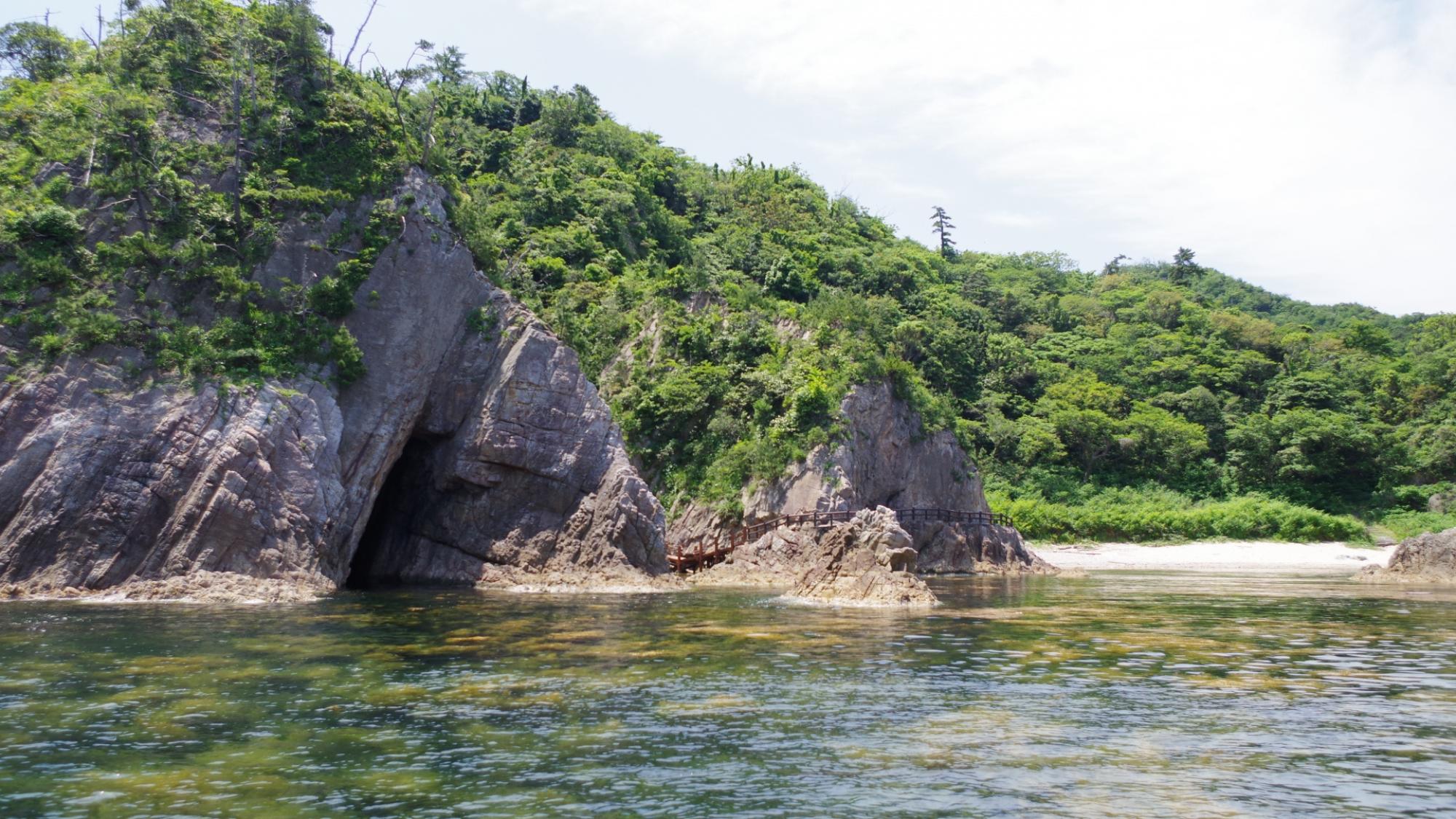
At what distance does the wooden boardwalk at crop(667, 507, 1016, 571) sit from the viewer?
44.2m

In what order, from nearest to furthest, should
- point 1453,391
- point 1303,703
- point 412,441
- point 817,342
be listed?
point 1303,703 → point 412,441 → point 817,342 → point 1453,391

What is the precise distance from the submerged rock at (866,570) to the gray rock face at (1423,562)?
70.2 feet

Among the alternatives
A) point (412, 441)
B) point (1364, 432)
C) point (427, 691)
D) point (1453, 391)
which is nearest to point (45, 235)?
point (412, 441)

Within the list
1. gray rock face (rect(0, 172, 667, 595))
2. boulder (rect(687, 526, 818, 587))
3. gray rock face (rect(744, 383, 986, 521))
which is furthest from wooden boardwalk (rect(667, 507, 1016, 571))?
gray rock face (rect(0, 172, 667, 595))

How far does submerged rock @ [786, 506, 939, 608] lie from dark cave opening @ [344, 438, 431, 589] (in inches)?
581

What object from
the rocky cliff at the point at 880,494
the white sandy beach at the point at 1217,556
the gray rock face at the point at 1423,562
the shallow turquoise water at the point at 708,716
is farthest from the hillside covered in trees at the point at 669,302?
the gray rock face at the point at 1423,562

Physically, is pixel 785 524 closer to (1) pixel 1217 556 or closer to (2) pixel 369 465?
(2) pixel 369 465

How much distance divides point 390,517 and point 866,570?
1842cm

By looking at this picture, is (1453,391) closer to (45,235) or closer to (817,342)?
(817,342)

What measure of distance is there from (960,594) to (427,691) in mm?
23195

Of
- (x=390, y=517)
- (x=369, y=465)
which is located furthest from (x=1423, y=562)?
(x=390, y=517)

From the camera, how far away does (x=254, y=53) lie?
39.7m

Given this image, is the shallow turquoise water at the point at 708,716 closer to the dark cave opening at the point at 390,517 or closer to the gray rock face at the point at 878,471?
the dark cave opening at the point at 390,517

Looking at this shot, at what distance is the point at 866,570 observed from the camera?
32.6 m
